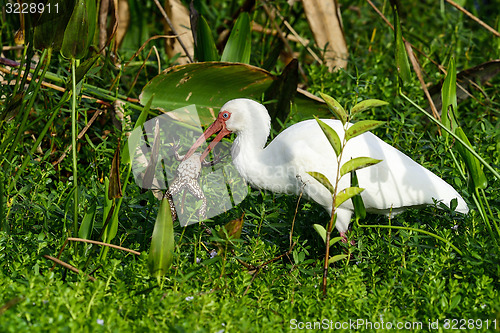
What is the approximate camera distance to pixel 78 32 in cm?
257

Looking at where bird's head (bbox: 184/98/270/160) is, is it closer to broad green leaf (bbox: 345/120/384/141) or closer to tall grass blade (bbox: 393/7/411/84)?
tall grass blade (bbox: 393/7/411/84)

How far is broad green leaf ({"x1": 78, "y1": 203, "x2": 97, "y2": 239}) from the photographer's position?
2.59 metres

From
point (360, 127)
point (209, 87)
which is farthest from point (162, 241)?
point (209, 87)

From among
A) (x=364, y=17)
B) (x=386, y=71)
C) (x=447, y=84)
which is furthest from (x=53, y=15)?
(x=364, y=17)

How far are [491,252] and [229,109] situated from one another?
4.90 ft

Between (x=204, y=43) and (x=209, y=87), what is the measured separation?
0.32m

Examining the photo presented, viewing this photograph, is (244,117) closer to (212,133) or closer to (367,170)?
(212,133)

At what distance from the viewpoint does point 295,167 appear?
319cm

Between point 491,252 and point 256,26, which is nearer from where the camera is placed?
point 491,252

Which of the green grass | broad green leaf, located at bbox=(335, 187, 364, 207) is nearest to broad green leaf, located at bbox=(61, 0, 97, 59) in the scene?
the green grass

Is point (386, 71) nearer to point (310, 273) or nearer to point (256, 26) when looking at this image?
point (256, 26)

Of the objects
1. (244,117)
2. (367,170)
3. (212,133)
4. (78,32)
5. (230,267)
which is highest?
(78,32)

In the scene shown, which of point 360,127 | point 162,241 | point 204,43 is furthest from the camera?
point 204,43

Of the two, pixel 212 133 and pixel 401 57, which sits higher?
pixel 401 57
